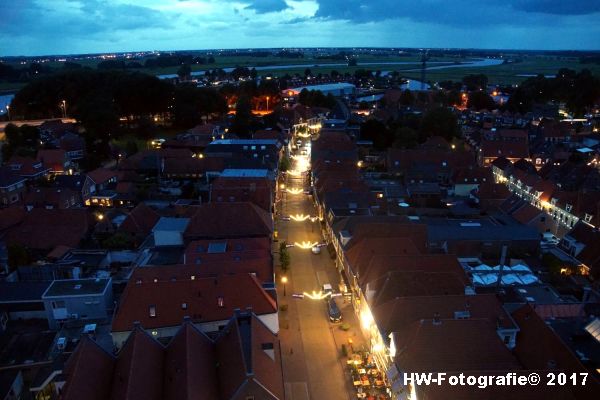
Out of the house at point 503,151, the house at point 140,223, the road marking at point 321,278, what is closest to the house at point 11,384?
the house at point 140,223

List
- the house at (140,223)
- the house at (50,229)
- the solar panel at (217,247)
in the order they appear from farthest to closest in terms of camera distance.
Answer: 1. the house at (140,223)
2. the house at (50,229)
3. the solar panel at (217,247)

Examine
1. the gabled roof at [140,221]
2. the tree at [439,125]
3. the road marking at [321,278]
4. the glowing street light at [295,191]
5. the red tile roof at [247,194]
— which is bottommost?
the road marking at [321,278]

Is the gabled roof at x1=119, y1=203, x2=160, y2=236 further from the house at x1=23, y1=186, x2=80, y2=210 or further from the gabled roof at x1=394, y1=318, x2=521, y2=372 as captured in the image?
the gabled roof at x1=394, y1=318, x2=521, y2=372

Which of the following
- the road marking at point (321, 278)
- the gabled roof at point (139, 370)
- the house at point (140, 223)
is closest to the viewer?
the gabled roof at point (139, 370)

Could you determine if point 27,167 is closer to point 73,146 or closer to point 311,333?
point 73,146

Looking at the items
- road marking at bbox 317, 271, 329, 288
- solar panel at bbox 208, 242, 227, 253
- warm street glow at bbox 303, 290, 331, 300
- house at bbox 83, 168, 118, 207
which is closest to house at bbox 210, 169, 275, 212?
road marking at bbox 317, 271, 329, 288

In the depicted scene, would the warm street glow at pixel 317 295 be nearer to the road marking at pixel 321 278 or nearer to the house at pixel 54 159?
the road marking at pixel 321 278

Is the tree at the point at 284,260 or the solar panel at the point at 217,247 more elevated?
the solar panel at the point at 217,247
